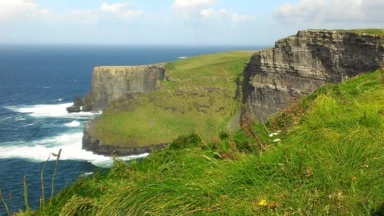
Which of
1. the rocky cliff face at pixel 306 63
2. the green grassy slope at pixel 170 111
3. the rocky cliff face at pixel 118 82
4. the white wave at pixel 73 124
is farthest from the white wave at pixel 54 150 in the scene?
the rocky cliff face at pixel 118 82

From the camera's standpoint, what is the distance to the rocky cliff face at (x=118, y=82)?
268 feet

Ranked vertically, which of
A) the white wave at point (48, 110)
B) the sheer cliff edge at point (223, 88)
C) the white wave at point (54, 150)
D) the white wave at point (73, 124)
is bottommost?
the white wave at point (54, 150)

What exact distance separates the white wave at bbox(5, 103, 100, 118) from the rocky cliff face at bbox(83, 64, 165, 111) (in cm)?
427

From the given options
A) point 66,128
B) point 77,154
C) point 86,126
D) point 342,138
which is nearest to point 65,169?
point 77,154

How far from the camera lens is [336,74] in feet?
141

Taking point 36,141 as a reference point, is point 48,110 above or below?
above

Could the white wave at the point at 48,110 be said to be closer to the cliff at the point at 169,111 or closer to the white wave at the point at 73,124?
the white wave at the point at 73,124

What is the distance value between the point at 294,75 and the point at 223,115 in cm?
1671

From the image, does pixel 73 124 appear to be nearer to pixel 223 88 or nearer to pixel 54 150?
pixel 54 150

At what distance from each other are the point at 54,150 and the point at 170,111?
20.0 meters

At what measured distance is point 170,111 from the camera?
61.0 meters

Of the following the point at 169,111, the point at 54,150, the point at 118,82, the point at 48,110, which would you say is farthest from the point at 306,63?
the point at 48,110

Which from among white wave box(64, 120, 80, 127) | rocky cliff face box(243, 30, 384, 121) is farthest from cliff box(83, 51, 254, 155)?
white wave box(64, 120, 80, 127)

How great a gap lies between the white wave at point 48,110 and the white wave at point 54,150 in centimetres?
1945
